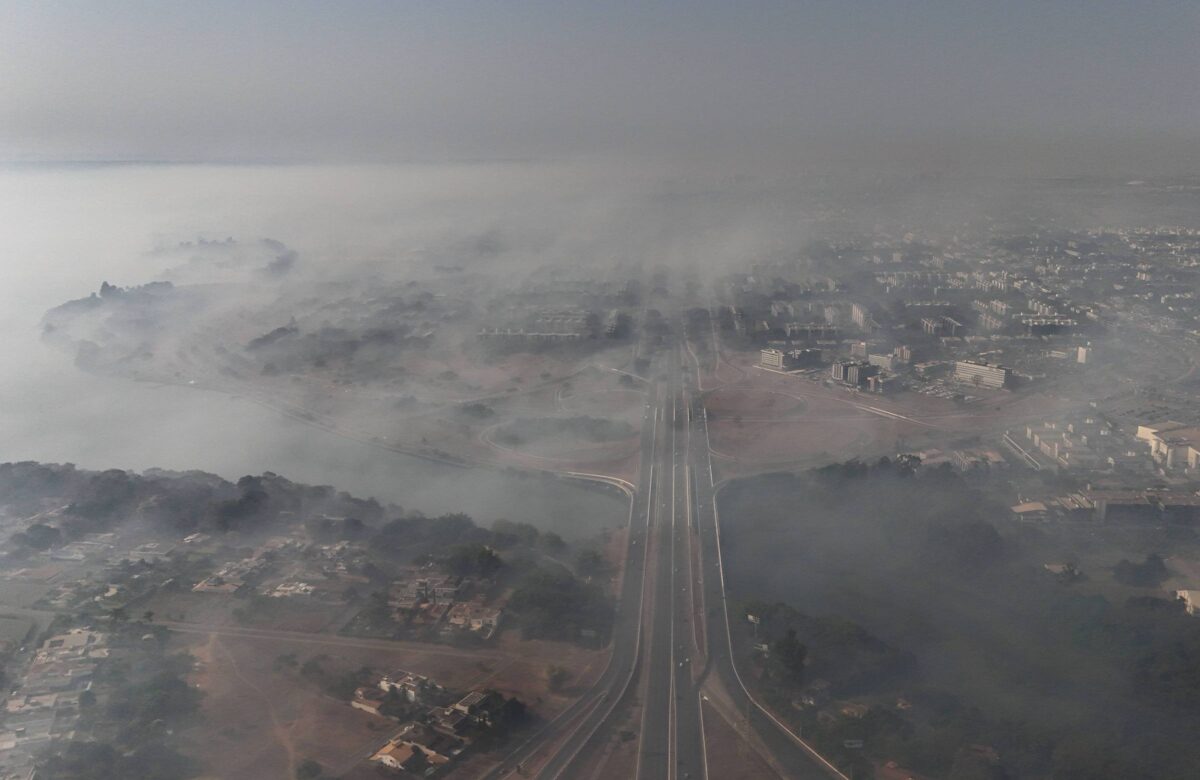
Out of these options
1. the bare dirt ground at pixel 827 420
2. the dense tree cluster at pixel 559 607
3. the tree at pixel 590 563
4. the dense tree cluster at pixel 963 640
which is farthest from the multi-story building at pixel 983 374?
the dense tree cluster at pixel 559 607

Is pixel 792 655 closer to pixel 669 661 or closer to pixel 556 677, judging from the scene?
pixel 669 661

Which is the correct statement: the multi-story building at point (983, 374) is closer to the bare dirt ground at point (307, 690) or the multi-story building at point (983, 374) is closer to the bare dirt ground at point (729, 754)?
the bare dirt ground at point (307, 690)

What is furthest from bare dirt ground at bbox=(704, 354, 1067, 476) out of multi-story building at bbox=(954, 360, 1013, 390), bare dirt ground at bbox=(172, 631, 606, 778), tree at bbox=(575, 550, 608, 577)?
bare dirt ground at bbox=(172, 631, 606, 778)

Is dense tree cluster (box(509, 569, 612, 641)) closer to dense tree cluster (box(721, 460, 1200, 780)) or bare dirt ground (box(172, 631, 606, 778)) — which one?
bare dirt ground (box(172, 631, 606, 778))

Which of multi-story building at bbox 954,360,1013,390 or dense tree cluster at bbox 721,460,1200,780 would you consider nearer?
dense tree cluster at bbox 721,460,1200,780

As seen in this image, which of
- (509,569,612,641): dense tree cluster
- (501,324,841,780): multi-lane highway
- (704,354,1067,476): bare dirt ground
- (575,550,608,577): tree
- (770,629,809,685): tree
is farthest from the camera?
(704,354,1067,476): bare dirt ground

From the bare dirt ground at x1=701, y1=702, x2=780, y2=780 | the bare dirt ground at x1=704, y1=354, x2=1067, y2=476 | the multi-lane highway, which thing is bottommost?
the bare dirt ground at x1=701, y1=702, x2=780, y2=780

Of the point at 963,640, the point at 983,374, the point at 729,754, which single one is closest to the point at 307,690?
the point at 729,754

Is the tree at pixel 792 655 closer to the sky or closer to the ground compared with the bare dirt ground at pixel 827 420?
closer to the sky

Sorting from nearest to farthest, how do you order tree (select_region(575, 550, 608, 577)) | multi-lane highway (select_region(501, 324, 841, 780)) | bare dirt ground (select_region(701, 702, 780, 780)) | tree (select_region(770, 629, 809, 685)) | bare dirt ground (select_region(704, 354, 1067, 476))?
1. bare dirt ground (select_region(701, 702, 780, 780))
2. multi-lane highway (select_region(501, 324, 841, 780))
3. tree (select_region(770, 629, 809, 685))
4. tree (select_region(575, 550, 608, 577))
5. bare dirt ground (select_region(704, 354, 1067, 476))
